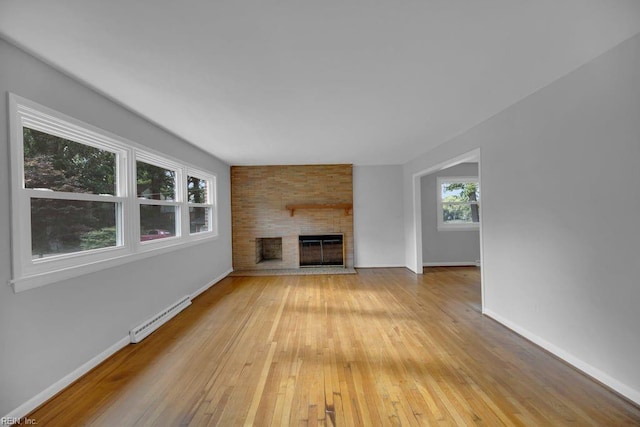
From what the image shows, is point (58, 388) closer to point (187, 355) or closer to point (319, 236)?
point (187, 355)

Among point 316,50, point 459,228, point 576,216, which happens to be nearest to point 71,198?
point 316,50

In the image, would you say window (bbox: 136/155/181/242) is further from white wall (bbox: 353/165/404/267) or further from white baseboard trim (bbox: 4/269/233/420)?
white wall (bbox: 353/165/404/267)

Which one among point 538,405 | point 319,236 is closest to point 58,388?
point 538,405

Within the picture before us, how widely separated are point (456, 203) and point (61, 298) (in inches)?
274

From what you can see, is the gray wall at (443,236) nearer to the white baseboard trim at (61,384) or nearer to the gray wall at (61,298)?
the gray wall at (61,298)

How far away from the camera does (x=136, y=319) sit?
2.97 metres

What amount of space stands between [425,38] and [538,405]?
8.31ft

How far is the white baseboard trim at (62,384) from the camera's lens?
5.87ft

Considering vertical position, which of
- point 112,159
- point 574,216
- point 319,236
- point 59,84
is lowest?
point 319,236

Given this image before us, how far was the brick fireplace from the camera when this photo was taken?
6523 millimetres

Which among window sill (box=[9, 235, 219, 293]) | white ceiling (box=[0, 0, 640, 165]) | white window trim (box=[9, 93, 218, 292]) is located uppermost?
white ceiling (box=[0, 0, 640, 165])

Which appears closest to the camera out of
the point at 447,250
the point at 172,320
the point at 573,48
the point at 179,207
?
the point at 573,48

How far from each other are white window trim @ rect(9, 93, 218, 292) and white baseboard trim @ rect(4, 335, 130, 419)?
0.75 meters

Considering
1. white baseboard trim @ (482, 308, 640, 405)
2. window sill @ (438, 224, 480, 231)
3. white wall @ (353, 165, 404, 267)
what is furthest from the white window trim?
window sill @ (438, 224, 480, 231)
